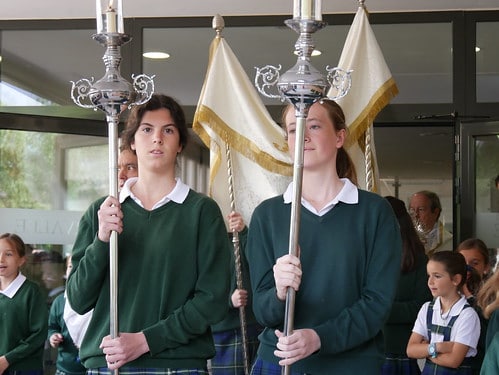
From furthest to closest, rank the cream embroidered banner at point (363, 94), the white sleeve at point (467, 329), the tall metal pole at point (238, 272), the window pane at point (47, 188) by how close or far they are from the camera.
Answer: the window pane at point (47, 188)
the cream embroidered banner at point (363, 94)
the tall metal pole at point (238, 272)
the white sleeve at point (467, 329)

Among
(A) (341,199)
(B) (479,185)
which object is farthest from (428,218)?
(A) (341,199)

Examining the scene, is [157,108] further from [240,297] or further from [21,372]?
[21,372]

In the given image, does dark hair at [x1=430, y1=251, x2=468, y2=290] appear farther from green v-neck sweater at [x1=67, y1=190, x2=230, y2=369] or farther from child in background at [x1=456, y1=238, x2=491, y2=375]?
green v-neck sweater at [x1=67, y1=190, x2=230, y2=369]

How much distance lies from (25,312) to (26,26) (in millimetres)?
1905

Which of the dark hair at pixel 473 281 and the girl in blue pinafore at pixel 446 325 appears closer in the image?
the girl in blue pinafore at pixel 446 325

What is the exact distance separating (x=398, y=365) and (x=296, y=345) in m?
2.15

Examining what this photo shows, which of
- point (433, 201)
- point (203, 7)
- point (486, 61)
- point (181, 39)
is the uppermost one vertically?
point (203, 7)

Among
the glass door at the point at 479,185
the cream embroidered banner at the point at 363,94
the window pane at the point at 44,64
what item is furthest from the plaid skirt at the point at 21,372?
the glass door at the point at 479,185

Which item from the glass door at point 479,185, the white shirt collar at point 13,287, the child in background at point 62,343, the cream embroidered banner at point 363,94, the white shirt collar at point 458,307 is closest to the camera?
the white shirt collar at point 458,307

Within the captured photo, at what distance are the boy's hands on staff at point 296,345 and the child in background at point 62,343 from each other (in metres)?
2.28

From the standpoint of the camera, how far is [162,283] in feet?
9.00

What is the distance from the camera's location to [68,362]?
4738mm

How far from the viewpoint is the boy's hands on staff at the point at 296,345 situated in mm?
2420

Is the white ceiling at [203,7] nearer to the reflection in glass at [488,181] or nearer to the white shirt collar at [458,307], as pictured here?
the reflection in glass at [488,181]
